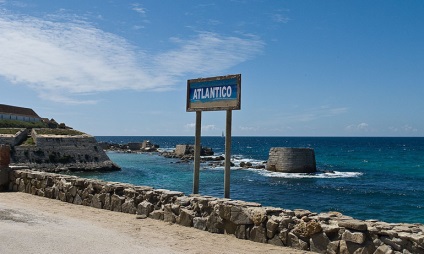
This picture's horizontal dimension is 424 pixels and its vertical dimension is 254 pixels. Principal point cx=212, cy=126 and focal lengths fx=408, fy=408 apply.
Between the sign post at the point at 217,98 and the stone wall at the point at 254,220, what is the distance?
1.12m

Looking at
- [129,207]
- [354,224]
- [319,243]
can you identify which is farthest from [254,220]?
[129,207]

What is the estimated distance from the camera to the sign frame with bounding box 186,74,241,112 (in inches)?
367

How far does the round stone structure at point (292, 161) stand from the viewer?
1746 inches

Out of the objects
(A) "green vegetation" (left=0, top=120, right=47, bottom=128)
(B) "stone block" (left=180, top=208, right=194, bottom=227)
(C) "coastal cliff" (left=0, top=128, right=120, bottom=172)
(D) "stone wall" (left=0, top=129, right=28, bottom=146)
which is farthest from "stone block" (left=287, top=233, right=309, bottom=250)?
(A) "green vegetation" (left=0, top=120, right=47, bottom=128)

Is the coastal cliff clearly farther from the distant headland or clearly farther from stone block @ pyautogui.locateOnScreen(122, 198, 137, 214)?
stone block @ pyautogui.locateOnScreen(122, 198, 137, 214)

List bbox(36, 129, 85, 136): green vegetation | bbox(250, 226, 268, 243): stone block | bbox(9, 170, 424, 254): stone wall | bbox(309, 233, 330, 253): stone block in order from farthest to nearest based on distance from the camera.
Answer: bbox(36, 129, 85, 136): green vegetation < bbox(250, 226, 268, 243): stone block < bbox(309, 233, 330, 253): stone block < bbox(9, 170, 424, 254): stone wall

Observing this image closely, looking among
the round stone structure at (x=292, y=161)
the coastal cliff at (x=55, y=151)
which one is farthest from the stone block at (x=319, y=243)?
the coastal cliff at (x=55, y=151)

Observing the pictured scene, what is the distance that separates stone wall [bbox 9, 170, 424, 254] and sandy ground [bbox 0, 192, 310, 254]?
0.77ft

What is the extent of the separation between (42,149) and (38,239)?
4021cm

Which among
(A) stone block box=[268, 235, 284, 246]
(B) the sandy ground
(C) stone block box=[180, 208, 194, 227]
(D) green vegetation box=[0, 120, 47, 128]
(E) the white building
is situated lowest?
(B) the sandy ground

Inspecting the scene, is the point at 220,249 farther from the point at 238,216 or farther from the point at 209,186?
the point at 209,186

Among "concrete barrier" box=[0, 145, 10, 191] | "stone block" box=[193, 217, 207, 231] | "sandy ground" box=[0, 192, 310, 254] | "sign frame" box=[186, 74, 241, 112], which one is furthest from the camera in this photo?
→ "concrete barrier" box=[0, 145, 10, 191]

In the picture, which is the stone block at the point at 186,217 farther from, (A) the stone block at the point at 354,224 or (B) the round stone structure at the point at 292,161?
(B) the round stone structure at the point at 292,161

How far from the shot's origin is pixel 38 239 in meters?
7.60
